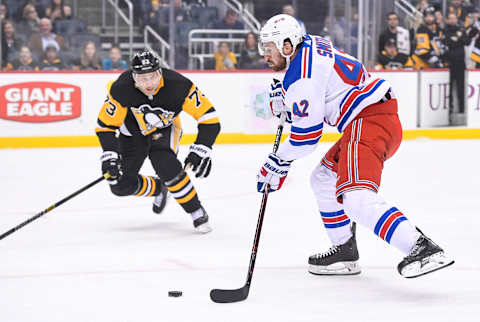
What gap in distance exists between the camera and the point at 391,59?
9.59 metres

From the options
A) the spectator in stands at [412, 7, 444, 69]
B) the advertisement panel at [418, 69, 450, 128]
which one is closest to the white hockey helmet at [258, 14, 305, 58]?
the advertisement panel at [418, 69, 450, 128]

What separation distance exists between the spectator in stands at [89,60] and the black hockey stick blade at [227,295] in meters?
6.05

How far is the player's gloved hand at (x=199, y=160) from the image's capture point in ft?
13.6

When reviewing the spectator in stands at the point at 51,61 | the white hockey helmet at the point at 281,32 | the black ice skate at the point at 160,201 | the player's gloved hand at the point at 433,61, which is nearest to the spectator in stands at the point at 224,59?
the spectator in stands at the point at 51,61

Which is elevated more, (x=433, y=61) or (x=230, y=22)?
(x=230, y=22)

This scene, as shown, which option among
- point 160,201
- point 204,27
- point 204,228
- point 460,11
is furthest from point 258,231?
point 460,11

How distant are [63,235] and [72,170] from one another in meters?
2.59

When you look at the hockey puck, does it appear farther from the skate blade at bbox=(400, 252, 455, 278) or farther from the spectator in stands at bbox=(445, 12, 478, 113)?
the spectator in stands at bbox=(445, 12, 478, 113)

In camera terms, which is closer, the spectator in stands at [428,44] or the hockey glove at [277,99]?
the hockey glove at [277,99]

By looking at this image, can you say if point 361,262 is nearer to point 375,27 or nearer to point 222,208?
point 222,208

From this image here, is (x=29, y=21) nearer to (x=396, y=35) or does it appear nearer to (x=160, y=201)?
(x=396, y=35)

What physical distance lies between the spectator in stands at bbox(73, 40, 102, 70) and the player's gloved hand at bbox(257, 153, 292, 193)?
5.74 meters

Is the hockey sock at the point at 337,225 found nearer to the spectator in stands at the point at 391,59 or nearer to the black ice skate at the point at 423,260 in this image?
the black ice skate at the point at 423,260

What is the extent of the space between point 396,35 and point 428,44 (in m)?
0.42
